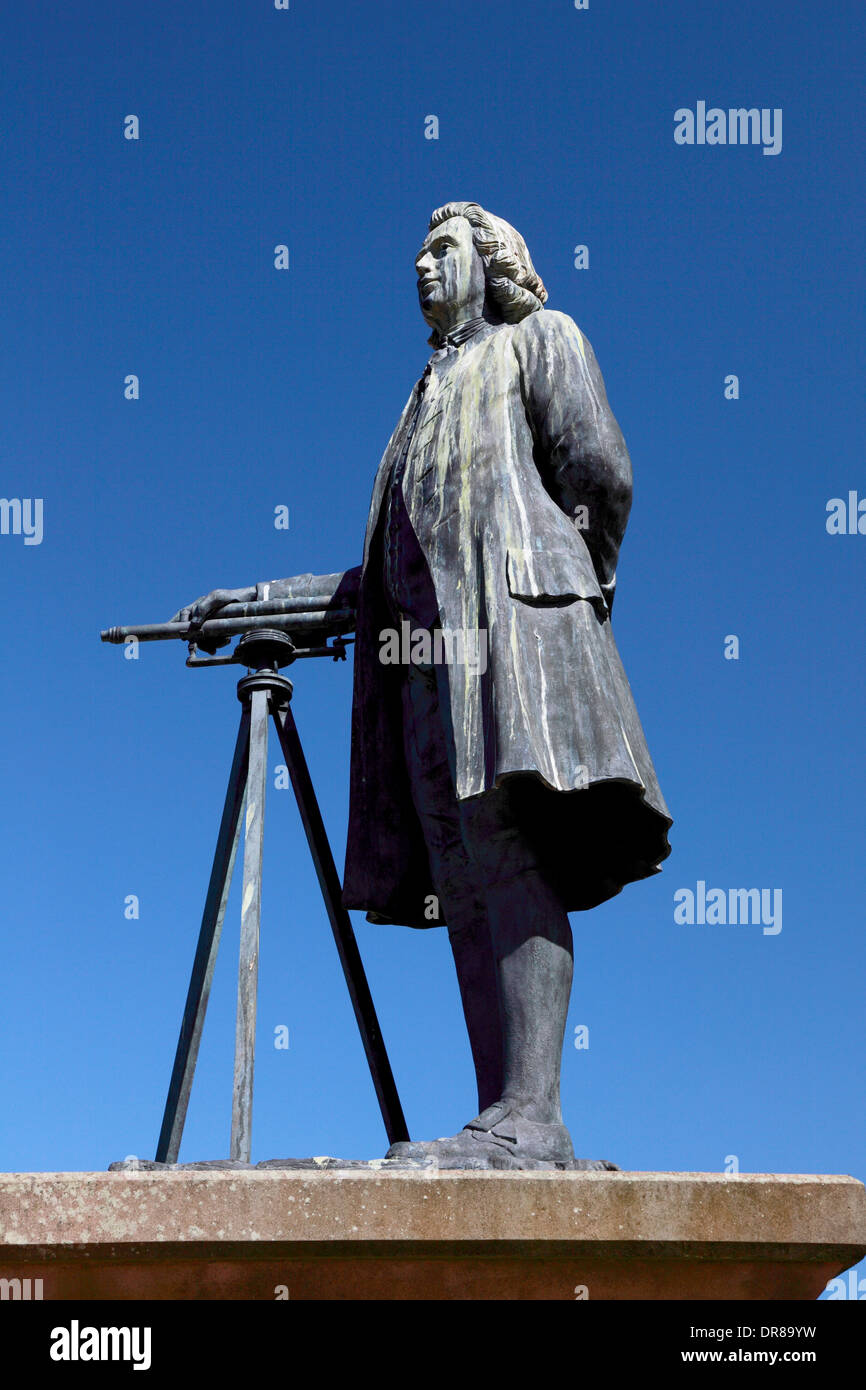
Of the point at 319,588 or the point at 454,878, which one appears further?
the point at 319,588

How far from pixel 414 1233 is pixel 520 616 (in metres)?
1.97

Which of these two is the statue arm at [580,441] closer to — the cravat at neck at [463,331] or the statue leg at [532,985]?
the cravat at neck at [463,331]

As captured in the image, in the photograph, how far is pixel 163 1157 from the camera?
5.18 meters

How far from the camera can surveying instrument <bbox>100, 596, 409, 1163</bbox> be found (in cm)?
533

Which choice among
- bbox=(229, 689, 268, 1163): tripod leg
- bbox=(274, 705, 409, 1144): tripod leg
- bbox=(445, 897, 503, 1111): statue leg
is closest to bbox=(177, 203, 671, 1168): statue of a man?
bbox=(445, 897, 503, 1111): statue leg

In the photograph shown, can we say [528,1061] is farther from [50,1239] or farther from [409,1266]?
[50,1239]

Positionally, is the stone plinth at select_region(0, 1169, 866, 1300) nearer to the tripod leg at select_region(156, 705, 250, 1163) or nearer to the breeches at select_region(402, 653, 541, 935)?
the breeches at select_region(402, 653, 541, 935)

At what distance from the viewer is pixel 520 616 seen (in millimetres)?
4965

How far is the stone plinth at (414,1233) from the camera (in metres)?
3.76

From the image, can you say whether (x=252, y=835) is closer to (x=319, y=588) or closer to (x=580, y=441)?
(x=319, y=588)

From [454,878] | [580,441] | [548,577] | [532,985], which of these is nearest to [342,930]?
[454,878]

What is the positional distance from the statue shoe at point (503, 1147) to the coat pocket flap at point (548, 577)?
5.16 ft
